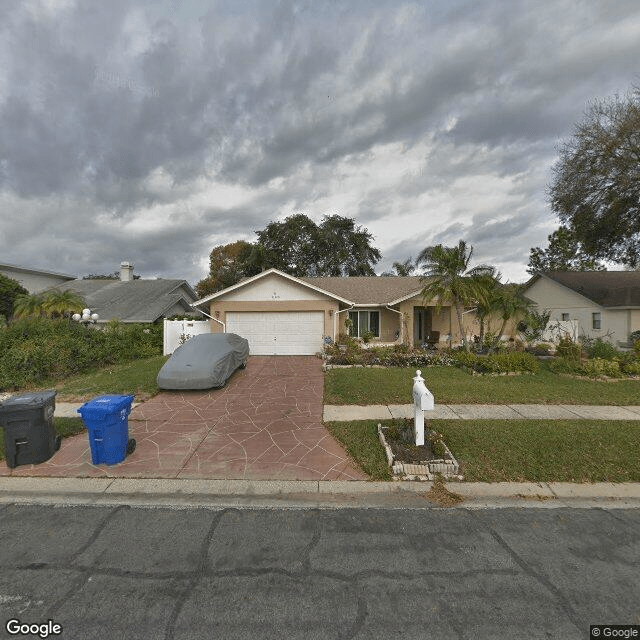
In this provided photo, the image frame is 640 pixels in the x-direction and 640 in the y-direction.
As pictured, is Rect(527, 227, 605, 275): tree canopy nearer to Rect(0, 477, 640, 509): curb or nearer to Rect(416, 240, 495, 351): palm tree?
Rect(416, 240, 495, 351): palm tree

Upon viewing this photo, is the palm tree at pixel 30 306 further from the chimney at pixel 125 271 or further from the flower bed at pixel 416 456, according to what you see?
the flower bed at pixel 416 456

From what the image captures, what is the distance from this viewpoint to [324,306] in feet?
48.9

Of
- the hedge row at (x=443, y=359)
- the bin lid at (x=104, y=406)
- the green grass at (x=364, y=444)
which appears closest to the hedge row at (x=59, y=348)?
the bin lid at (x=104, y=406)

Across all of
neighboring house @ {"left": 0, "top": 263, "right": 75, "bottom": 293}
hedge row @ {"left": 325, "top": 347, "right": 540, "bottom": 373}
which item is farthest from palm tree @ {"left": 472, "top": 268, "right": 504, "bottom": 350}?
neighboring house @ {"left": 0, "top": 263, "right": 75, "bottom": 293}

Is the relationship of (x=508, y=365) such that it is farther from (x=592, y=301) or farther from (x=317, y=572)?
(x=592, y=301)

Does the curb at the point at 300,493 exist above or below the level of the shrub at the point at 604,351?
below

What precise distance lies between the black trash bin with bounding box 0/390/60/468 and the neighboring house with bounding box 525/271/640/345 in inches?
977

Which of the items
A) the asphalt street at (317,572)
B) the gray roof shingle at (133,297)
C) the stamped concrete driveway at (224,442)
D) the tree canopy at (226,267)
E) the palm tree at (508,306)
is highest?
the tree canopy at (226,267)

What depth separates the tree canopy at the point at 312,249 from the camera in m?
34.2

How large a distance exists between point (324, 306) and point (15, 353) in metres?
11.4

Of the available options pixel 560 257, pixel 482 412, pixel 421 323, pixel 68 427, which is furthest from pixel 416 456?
pixel 560 257

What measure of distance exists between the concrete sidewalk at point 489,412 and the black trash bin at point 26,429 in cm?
485

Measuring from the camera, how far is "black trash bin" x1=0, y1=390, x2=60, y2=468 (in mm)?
4621

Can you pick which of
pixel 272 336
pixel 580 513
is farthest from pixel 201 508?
pixel 272 336
